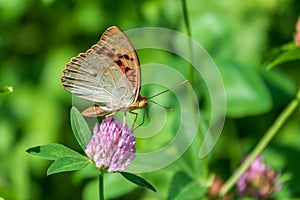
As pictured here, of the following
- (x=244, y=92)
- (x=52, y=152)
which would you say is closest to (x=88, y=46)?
(x=244, y=92)

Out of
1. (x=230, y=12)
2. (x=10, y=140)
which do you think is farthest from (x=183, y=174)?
(x=230, y=12)

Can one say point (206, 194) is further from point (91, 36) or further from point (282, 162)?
point (91, 36)

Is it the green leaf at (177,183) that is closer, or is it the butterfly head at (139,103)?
the butterfly head at (139,103)

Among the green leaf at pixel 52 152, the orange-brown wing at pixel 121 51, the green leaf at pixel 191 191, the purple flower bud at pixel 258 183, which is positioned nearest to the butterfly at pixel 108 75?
the orange-brown wing at pixel 121 51

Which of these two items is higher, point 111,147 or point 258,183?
point 111,147

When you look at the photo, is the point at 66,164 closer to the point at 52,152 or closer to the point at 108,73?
the point at 52,152

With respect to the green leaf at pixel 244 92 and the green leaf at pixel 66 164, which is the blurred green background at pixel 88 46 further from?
the green leaf at pixel 66 164
